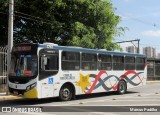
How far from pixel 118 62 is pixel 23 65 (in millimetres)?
6942

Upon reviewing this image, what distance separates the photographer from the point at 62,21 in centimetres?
2841

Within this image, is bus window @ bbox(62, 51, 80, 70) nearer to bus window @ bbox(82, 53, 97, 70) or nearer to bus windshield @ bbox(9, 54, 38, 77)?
bus window @ bbox(82, 53, 97, 70)

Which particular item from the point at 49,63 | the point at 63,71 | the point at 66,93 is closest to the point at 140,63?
the point at 66,93

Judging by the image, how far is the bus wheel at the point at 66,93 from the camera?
17.6 m

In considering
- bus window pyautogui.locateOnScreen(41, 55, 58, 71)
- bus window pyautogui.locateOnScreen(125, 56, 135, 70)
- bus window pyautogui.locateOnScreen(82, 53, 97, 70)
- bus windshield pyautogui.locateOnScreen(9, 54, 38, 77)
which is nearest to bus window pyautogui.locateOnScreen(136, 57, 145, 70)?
bus window pyautogui.locateOnScreen(125, 56, 135, 70)

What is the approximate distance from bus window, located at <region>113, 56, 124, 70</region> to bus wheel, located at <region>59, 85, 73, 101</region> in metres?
4.12

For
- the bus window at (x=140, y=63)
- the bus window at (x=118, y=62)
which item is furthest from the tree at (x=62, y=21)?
the bus window at (x=118, y=62)

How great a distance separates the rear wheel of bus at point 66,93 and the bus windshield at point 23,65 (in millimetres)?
2088

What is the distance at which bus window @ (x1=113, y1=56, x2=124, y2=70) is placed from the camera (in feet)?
69.6

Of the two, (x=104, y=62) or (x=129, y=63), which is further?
(x=129, y=63)

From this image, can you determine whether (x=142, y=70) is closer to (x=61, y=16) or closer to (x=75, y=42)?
(x=75, y=42)

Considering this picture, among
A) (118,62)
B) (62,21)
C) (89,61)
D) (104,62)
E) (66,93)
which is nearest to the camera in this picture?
(66,93)

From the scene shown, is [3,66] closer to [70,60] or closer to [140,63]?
[70,60]

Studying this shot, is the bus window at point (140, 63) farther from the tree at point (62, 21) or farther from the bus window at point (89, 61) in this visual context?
the tree at point (62, 21)
